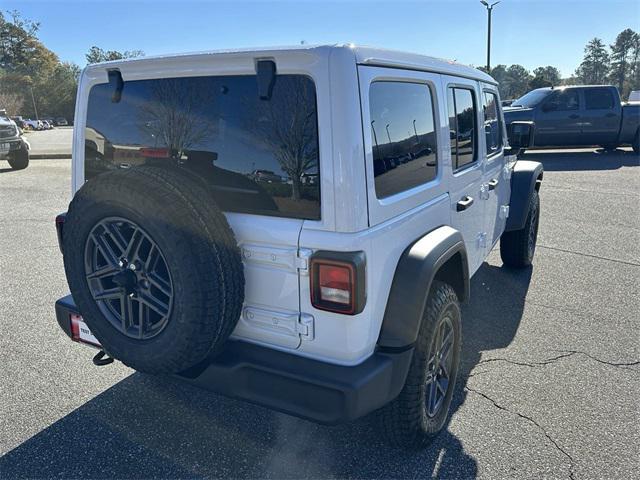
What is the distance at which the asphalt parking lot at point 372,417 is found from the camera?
2375mm

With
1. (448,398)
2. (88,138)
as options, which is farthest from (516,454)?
(88,138)

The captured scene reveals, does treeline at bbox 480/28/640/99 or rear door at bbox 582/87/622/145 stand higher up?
treeline at bbox 480/28/640/99

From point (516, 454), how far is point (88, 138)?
2675mm

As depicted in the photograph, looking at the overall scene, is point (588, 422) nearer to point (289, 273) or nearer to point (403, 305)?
point (403, 305)

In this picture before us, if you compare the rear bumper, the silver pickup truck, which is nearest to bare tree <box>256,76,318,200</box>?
the rear bumper

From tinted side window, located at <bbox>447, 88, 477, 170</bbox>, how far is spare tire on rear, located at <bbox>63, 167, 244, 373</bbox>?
1542 millimetres

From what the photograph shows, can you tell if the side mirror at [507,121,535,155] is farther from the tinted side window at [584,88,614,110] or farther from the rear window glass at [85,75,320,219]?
the tinted side window at [584,88,614,110]

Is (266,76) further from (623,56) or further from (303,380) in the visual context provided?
(623,56)

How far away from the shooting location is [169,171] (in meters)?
2.08

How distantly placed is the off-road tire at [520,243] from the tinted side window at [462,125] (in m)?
1.80

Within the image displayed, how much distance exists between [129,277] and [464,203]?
191 cm

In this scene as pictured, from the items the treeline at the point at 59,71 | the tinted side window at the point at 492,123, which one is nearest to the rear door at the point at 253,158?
the tinted side window at the point at 492,123

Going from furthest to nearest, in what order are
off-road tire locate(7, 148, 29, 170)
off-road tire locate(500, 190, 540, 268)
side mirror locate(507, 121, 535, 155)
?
off-road tire locate(7, 148, 29, 170) → off-road tire locate(500, 190, 540, 268) → side mirror locate(507, 121, 535, 155)

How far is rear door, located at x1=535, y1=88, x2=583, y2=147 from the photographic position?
13156 mm
